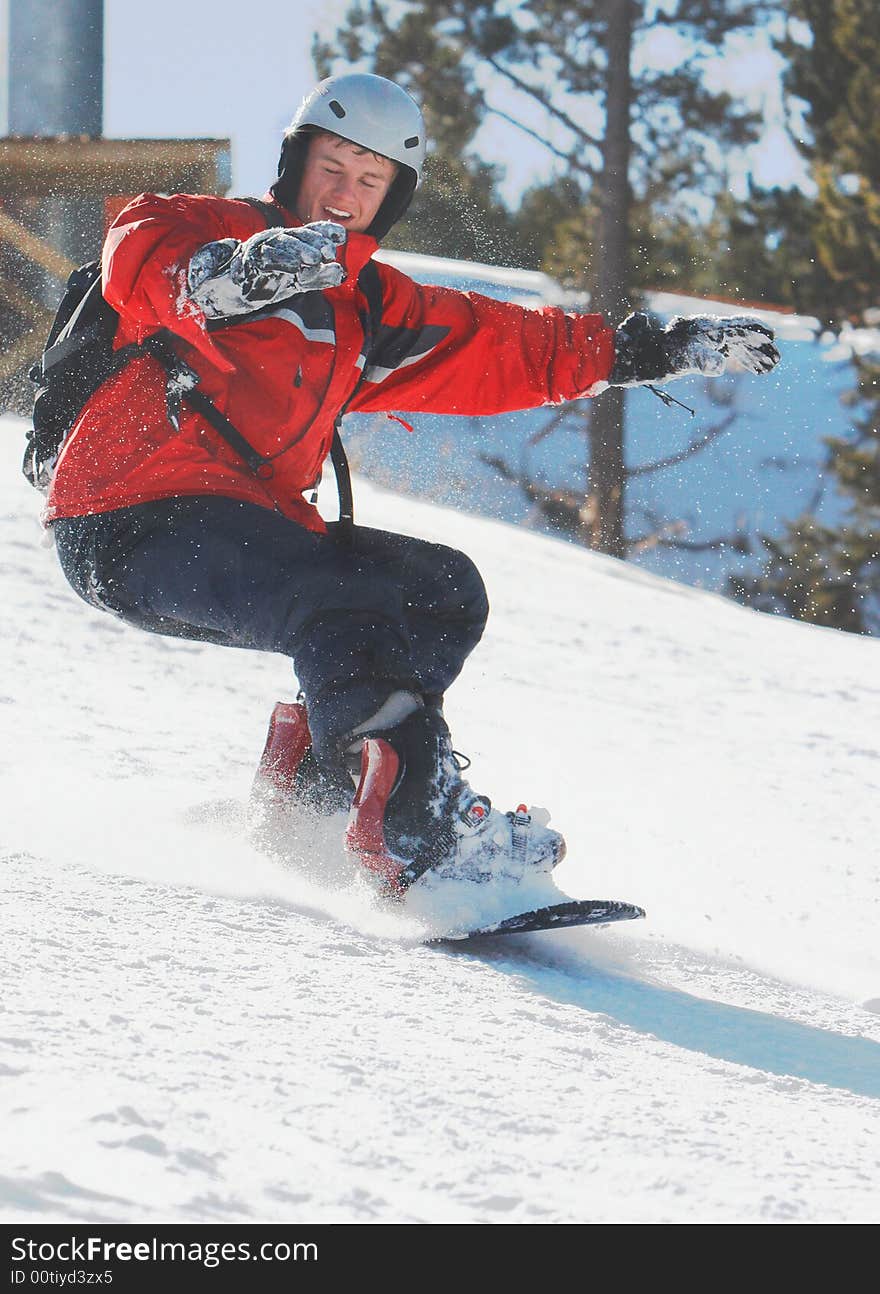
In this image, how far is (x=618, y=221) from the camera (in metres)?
15.2

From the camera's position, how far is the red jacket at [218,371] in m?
2.58

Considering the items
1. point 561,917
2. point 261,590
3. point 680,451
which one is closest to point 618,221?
point 680,451

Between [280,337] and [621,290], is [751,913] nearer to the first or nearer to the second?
[280,337]

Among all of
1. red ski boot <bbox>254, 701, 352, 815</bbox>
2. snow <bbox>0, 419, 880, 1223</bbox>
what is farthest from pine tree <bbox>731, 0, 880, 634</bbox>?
red ski boot <bbox>254, 701, 352, 815</bbox>

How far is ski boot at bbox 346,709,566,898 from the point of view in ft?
8.28

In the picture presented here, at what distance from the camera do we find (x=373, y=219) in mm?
3084

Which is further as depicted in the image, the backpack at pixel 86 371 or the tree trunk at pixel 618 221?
the tree trunk at pixel 618 221

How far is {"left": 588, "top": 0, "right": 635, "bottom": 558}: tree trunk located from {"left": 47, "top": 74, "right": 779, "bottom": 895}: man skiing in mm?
12417

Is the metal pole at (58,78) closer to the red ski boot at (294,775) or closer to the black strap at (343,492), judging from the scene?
the black strap at (343,492)

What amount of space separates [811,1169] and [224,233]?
1.90 metres

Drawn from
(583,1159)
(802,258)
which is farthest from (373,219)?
(802,258)

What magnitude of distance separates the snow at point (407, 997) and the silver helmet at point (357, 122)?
1263mm

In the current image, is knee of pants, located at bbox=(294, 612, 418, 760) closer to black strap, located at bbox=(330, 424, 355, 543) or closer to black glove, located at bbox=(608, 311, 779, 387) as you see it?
black strap, located at bbox=(330, 424, 355, 543)

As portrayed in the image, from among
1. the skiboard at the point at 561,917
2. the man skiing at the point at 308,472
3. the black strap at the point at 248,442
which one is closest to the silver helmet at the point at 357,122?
the man skiing at the point at 308,472
